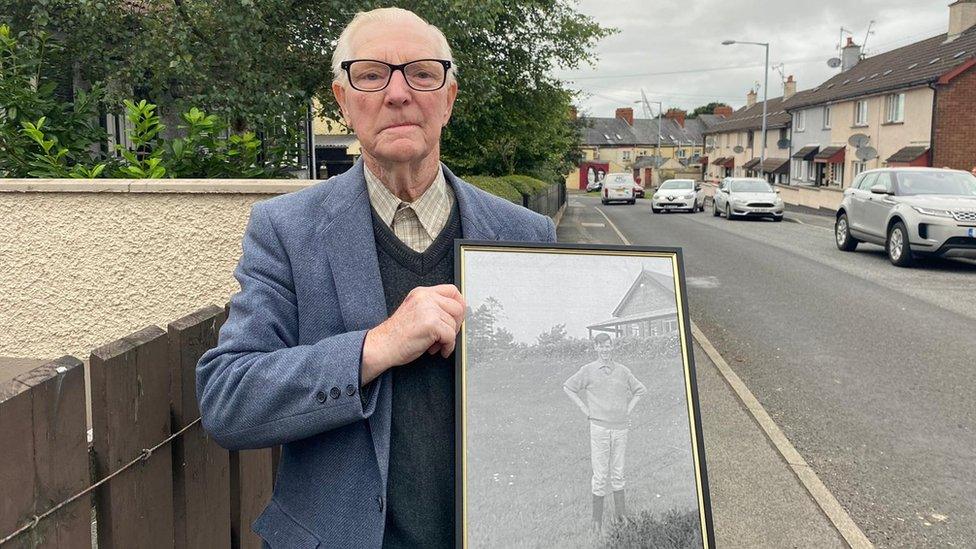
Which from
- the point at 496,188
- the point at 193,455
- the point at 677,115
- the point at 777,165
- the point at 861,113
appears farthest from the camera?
the point at 677,115

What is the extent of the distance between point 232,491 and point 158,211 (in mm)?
2780

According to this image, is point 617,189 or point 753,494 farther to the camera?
point 617,189

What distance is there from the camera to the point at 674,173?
81.9 meters

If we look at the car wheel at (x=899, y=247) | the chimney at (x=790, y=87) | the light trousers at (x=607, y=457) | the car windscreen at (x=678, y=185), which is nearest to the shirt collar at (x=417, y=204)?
the light trousers at (x=607, y=457)

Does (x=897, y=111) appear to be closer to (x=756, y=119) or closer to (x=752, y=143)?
(x=756, y=119)

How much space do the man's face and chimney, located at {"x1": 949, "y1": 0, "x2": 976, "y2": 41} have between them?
40.2 meters

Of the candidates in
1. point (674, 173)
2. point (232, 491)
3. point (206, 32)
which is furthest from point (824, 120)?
point (232, 491)

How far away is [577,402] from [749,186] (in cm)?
2823

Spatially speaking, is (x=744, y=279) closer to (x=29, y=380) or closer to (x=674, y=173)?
(x=29, y=380)

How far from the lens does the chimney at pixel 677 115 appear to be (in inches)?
4031

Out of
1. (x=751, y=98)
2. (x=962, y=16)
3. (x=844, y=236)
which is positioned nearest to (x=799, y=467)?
(x=844, y=236)

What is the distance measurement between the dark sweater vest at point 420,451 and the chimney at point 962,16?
40370mm

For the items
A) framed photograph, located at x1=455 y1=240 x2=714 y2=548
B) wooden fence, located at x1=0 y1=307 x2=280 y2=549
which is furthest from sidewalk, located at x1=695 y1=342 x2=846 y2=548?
wooden fence, located at x1=0 y1=307 x2=280 y2=549

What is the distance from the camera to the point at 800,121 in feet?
164
